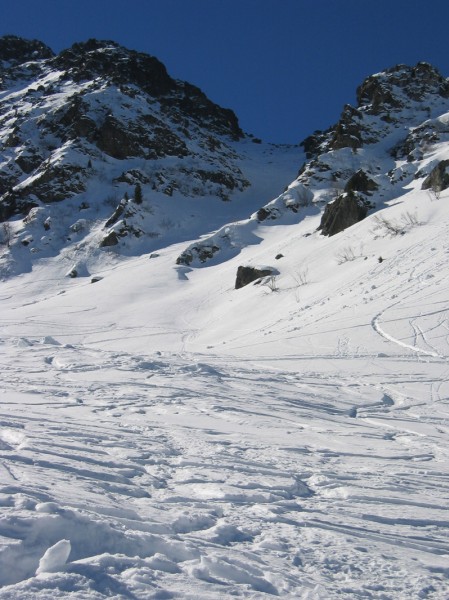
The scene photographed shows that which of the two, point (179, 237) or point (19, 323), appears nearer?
point (19, 323)

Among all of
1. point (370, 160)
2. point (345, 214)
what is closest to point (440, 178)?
point (345, 214)

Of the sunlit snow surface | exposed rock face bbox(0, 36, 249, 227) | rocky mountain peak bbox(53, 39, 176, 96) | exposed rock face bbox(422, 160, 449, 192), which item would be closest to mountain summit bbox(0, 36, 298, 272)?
exposed rock face bbox(0, 36, 249, 227)

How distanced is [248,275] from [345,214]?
6785mm

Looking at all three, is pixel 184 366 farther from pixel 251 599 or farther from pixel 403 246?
pixel 403 246

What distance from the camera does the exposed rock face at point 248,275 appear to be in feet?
78.2

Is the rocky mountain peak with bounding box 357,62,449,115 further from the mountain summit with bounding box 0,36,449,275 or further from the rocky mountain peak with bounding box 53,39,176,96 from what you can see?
the rocky mountain peak with bounding box 53,39,176,96

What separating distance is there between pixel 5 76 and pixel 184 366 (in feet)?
274

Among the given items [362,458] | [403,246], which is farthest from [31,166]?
[362,458]

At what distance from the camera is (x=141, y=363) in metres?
9.80

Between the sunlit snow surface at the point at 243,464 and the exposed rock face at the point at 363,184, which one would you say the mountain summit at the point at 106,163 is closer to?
the exposed rock face at the point at 363,184

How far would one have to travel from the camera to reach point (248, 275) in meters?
24.2

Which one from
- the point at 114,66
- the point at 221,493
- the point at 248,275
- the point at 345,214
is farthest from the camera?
the point at 114,66

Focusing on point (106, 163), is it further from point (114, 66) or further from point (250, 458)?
point (250, 458)

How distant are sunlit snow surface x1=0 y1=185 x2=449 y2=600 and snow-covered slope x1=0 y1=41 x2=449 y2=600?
15 mm
